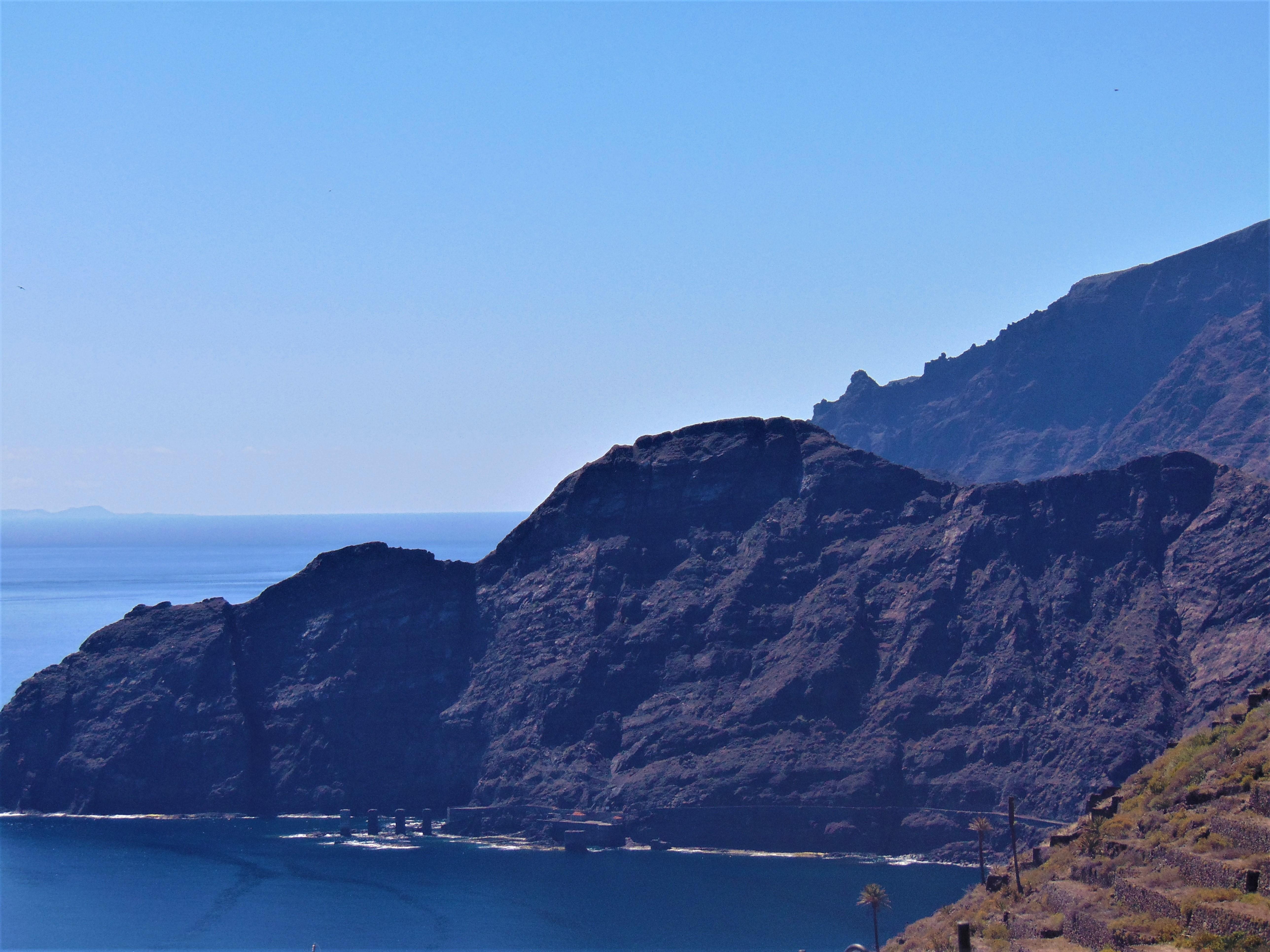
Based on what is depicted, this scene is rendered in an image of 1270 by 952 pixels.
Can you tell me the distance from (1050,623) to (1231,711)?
8102 centimetres

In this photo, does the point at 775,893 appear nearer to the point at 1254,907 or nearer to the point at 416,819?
the point at 416,819

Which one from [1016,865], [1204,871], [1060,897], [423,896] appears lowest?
[423,896]

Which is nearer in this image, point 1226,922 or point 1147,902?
point 1226,922

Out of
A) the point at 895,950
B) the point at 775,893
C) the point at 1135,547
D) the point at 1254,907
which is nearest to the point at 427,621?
the point at 775,893

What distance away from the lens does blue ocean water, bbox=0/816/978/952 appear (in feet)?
408

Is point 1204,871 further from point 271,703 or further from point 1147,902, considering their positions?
point 271,703

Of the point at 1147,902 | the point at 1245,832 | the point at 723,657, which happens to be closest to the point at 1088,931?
the point at 1147,902

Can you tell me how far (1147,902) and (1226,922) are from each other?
6774 millimetres

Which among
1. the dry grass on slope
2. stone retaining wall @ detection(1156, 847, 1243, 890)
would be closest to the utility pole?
the dry grass on slope

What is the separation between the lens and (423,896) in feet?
463

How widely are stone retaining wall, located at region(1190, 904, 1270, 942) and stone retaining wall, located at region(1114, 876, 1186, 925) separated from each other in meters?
1.16

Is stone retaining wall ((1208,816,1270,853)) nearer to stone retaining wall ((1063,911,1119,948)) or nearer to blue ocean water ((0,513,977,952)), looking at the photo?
stone retaining wall ((1063,911,1119,948))

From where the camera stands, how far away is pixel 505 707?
179625mm

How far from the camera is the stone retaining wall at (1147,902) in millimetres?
58469
